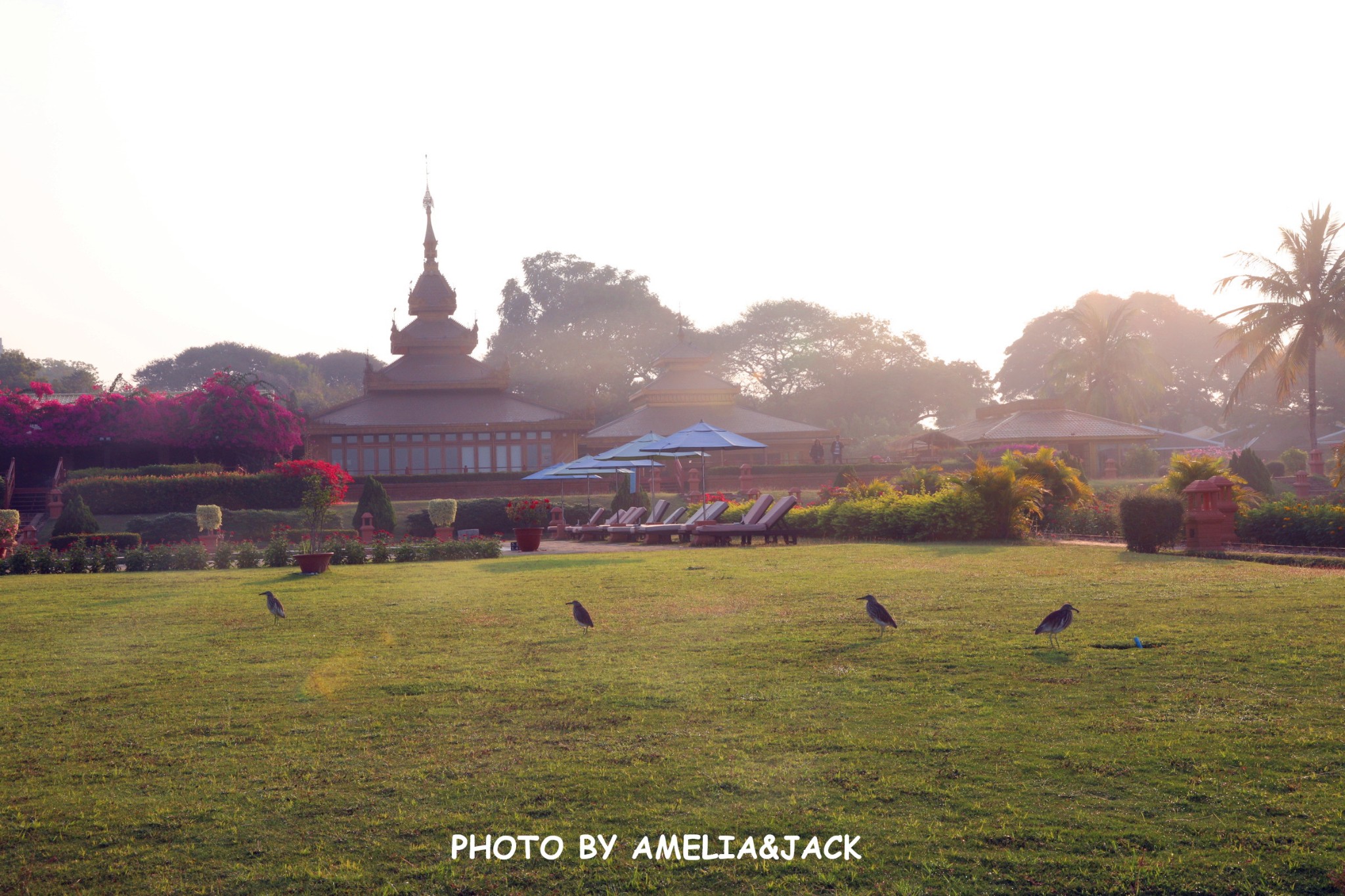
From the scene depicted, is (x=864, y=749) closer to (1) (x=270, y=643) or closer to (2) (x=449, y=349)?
(1) (x=270, y=643)

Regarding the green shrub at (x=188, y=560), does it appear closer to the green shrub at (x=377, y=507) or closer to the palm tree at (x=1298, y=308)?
the green shrub at (x=377, y=507)

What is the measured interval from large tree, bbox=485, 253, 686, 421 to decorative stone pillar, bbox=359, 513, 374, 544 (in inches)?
1496

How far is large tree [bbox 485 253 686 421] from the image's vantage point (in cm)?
6869

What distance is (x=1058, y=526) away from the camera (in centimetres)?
2072

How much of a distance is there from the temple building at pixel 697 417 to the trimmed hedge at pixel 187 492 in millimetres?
17038

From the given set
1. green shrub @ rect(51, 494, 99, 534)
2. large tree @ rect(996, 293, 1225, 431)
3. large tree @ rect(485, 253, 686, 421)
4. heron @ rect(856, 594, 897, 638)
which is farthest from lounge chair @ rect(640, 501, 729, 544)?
large tree @ rect(996, 293, 1225, 431)

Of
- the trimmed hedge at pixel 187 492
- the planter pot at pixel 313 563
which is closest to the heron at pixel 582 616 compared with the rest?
the planter pot at pixel 313 563

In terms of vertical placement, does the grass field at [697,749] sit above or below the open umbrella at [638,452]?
below

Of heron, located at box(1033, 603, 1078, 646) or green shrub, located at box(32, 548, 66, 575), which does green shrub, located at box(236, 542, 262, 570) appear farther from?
heron, located at box(1033, 603, 1078, 646)

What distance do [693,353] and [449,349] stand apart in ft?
43.2

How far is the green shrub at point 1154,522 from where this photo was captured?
16.0 metres

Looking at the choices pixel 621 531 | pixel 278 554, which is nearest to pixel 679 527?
pixel 621 531

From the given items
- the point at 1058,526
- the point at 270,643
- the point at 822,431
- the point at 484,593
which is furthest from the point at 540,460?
the point at 270,643

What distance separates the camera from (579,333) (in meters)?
71.2
